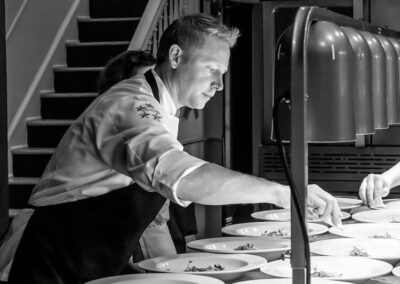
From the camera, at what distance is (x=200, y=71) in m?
2.69

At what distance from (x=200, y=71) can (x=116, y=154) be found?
0.46 metres

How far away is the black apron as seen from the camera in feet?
8.18

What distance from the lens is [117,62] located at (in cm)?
373

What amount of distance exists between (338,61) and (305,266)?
1.61ft

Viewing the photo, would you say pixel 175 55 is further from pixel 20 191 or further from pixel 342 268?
pixel 20 191

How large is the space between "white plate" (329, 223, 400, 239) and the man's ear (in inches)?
35.0

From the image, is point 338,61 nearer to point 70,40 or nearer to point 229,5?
point 229,5

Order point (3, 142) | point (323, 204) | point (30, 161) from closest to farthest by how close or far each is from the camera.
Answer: point (323, 204) < point (3, 142) < point (30, 161)

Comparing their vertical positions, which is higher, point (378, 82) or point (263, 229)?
point (378, 82)

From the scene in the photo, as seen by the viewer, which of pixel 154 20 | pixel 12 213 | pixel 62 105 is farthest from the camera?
pixel 62 105

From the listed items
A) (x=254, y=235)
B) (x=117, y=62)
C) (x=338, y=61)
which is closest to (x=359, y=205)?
(x=254, y=235)

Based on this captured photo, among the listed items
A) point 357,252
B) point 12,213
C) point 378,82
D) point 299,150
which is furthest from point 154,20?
point 299,150

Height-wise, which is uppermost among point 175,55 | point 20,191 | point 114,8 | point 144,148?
point 114,8

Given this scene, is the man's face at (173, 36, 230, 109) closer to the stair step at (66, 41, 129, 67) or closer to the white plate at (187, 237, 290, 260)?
the white plate at (187, 237, 290, 260)
